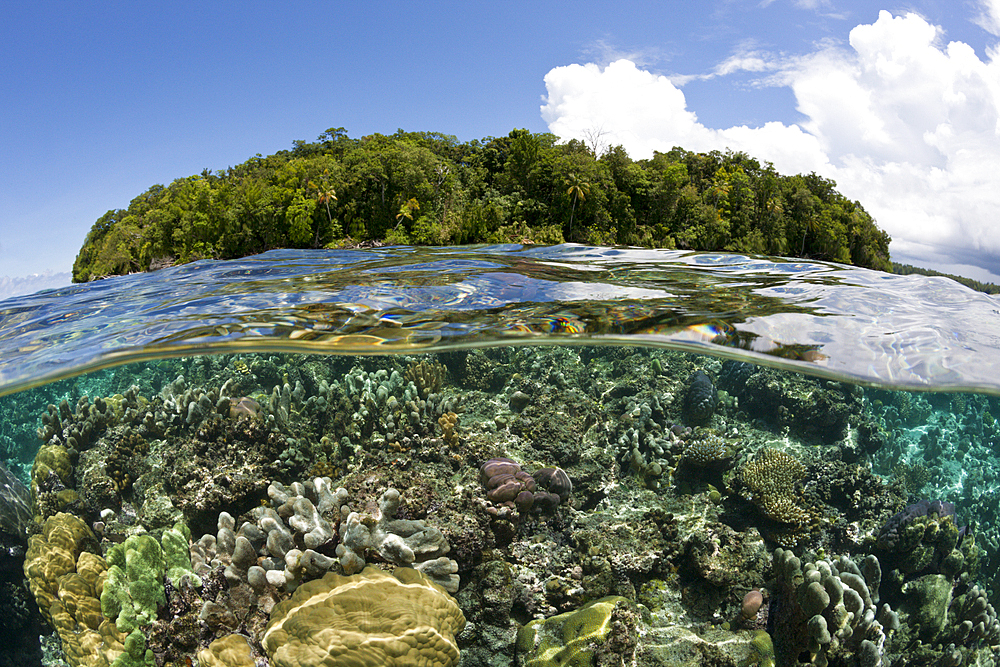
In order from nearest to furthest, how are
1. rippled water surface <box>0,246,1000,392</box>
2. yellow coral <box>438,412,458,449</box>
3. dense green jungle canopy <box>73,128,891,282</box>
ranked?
1. rippled water surface <box>0,246,1000,392</box>
2. yellow coral <box>438,412,458,449</box>
3. dense green jungle canopy <box>73,128,891,282</box>

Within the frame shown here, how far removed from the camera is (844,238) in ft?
167

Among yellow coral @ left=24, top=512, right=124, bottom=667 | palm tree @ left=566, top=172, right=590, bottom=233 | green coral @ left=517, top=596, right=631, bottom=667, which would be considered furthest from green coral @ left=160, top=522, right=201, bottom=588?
palm tree @ left=566, top=172, right=590, bottom=233

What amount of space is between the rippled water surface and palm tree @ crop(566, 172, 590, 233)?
3451 cm

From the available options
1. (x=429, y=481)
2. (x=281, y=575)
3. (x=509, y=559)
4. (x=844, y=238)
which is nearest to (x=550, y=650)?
(x=509, y=559)

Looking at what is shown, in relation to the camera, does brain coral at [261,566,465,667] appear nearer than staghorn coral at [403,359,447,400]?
Yes

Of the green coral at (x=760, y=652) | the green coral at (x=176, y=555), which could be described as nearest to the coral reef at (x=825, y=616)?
the green coral at (x=760, y=652)

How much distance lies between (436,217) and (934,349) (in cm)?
3616

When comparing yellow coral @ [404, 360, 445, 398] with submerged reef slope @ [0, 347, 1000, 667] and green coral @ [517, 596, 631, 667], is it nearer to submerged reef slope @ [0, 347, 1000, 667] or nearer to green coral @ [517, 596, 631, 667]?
submerged reef slope @ [0, 347, 1000, 667]

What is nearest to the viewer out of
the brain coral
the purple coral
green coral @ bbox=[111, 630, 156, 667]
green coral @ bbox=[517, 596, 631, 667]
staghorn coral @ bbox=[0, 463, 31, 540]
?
the brain coral

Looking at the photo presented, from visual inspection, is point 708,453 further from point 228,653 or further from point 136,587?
point 136,587

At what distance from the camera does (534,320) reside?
831 cm

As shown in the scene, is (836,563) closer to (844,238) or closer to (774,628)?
(774,628)

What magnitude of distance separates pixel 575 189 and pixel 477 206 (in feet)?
26.3

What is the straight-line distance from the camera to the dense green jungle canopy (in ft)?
122
